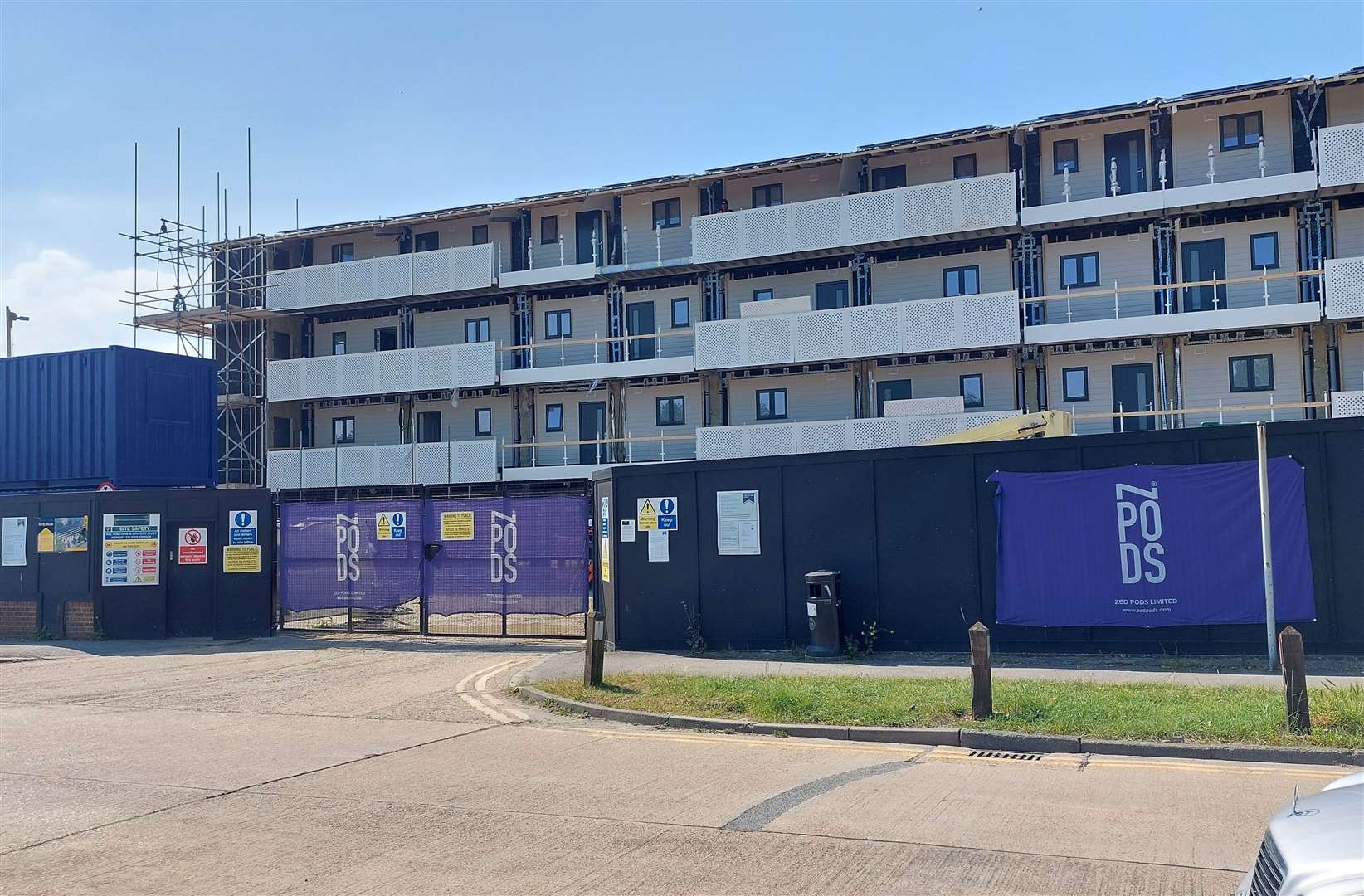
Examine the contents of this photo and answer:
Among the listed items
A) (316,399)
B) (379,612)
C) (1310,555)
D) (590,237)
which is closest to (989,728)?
(1310,555)

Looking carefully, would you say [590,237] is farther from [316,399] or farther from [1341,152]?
[1341,152]

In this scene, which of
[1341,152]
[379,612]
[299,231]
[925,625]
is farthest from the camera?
[299,231]

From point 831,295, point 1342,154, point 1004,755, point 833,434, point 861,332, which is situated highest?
point 1342,154

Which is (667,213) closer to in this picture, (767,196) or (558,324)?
(767,196)

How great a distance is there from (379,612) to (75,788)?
12.3 m

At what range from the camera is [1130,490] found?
14852 mm

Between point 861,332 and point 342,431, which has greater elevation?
point 861,332

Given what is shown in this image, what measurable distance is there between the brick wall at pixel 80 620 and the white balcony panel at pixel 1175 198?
25.8 m

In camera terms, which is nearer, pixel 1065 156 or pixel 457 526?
pixel 457 526

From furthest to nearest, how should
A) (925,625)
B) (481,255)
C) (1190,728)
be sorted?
(481,255), (925,625), (1190,728)

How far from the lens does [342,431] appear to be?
43312 millimetres

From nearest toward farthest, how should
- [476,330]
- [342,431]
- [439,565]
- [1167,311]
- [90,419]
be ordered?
[439,565]
[90,419]
[1167,311]
[476,330]
[342,431]

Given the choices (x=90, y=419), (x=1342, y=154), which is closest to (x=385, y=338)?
(x=90, y=419)

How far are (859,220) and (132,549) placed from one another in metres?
21.8
